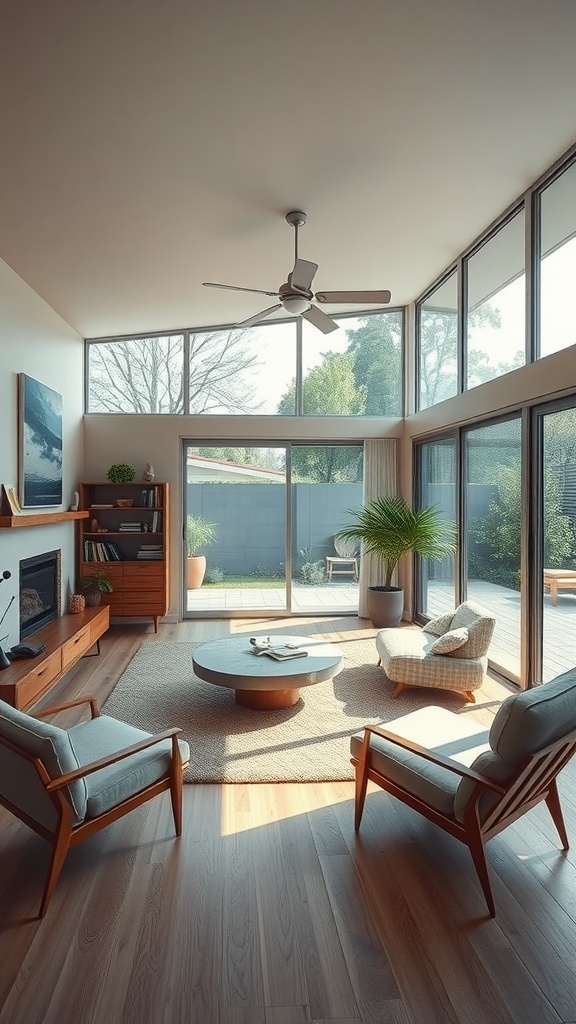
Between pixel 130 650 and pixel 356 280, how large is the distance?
4.17 meters

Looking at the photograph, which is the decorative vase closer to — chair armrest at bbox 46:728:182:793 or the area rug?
the area rug

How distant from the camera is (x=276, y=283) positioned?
18.7 feet

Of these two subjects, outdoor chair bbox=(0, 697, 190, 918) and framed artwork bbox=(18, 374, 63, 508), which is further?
framed artwork bbox=(18, 374, 63, 508)

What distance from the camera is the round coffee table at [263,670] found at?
3816mm

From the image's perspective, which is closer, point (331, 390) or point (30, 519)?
point (30, 519)

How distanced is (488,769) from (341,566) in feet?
17.1

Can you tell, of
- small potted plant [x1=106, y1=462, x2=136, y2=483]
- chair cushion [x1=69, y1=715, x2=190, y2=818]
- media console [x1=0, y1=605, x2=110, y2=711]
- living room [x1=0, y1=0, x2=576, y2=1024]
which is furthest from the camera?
small potted plant [x1=106, y1=462, x2=136, y2=483]

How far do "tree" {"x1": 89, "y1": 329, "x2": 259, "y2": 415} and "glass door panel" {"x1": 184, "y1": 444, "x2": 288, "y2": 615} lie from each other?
0.55 meters

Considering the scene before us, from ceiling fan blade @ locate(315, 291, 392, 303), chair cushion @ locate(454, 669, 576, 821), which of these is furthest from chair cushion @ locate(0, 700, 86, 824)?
ceiling fan blade @ locate(315, 291, 392, 303)

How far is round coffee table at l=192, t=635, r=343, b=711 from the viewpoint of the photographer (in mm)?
3816

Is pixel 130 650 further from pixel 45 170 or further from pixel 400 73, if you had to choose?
pixel 400 73

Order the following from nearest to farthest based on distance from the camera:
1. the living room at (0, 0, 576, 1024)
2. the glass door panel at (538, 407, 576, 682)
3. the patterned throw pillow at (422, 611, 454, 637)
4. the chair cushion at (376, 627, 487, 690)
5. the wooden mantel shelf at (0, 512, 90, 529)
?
the living room at (0, 0, 576, 1024), the glass door panel at (538, 407, 576, 682), the wooden mantel shelf at (0, 512, 90, 529), the chair cushion at (376, 627, 487, 690), the patterned throw pillow at (422, 611, 454, 637)

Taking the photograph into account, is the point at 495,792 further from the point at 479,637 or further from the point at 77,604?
the point at 77,604

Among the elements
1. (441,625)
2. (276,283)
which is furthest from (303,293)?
(441,625)
